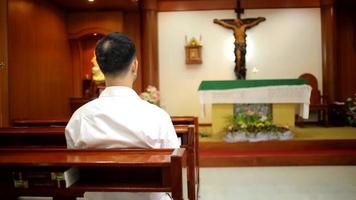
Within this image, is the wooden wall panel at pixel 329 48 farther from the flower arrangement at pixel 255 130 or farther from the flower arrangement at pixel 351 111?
the flower arrangement at pixel 255 130

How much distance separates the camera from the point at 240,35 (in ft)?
23.7

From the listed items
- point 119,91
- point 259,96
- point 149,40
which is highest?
point 149,40

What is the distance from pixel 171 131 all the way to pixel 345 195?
266 cm

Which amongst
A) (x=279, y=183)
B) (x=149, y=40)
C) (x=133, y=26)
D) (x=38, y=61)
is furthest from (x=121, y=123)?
(x=133, y=26)

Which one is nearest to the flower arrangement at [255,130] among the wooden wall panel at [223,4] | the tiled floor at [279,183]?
the tiled floor at [279,183]

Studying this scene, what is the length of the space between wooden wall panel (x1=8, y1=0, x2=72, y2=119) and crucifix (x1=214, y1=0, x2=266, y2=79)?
307 cm

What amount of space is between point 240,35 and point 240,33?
4 cm

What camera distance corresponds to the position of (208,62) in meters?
7.41

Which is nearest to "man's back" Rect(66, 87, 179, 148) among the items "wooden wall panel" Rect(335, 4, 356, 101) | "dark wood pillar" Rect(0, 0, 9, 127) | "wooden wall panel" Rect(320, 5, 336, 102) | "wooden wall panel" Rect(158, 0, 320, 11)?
"dark wood pillar" Rect(0, 0, 9, 127)

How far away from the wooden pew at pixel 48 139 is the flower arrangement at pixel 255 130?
103 inches

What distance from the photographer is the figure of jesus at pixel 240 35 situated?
23.7 ft

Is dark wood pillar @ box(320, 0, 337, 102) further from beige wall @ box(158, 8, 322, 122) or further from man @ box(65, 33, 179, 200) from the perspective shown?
man @ box(65, 33, 179, 200)

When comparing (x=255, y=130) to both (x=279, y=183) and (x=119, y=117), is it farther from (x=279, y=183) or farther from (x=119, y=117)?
(x=119, y=117)

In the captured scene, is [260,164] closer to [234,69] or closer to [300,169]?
[300,169]
